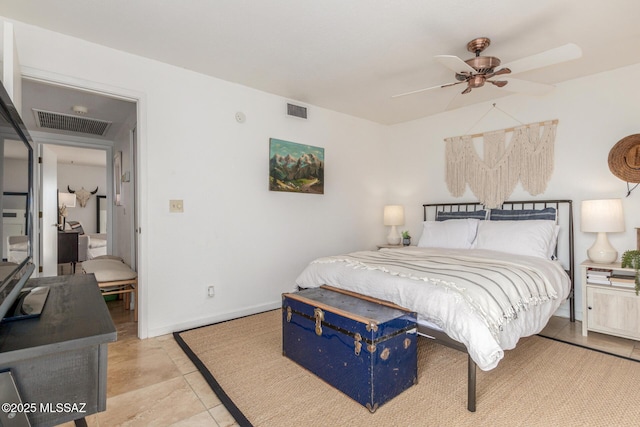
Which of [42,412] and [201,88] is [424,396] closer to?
[42,412]

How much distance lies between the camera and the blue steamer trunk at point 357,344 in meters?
1.81

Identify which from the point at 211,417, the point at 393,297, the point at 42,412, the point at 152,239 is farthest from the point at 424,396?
the point at 152,239

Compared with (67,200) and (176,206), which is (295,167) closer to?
(176,206)

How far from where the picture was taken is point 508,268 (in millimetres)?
2371

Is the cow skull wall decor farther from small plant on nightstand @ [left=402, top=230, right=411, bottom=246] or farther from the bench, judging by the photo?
small plant on nightstand @ [left=402, top=230, right=411, bottom=246]

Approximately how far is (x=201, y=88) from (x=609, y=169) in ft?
13.0

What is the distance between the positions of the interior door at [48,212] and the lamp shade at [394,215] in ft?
15.3

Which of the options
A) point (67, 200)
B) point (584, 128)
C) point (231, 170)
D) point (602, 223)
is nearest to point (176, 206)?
point (231, 170)

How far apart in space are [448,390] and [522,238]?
1839 mm

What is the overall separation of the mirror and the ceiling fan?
225 cm

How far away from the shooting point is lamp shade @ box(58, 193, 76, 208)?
24.0 ft

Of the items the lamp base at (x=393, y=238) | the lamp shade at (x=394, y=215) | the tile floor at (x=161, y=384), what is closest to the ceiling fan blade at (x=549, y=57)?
the tile floor at (x=161, y=384)

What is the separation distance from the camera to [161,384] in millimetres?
2104

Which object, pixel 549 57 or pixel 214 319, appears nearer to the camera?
pixel 549 57
